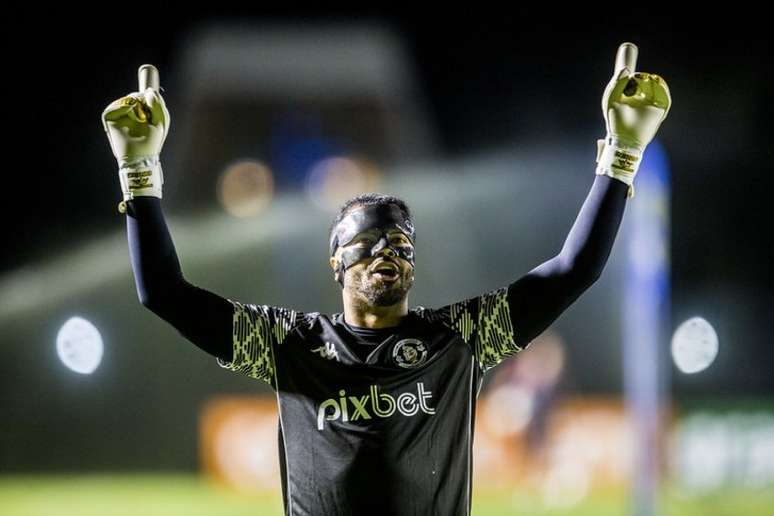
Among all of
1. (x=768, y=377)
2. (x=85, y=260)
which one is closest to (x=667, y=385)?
(x=768, y=377)

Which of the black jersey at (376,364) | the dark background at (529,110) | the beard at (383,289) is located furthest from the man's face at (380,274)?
the dark background at (529,110)

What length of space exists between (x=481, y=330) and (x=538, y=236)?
42.3 feet

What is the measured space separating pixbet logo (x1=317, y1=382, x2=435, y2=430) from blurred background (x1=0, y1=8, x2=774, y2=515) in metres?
8.89

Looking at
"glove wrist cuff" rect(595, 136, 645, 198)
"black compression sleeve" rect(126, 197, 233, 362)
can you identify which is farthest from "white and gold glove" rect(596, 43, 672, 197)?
"black compression sleeve" rect(126, 197, 233, 362)

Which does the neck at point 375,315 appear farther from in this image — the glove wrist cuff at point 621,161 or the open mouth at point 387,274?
the glove wrist cuff at point 621,161

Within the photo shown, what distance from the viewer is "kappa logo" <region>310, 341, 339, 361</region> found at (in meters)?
3.50

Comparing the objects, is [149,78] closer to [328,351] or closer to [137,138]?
[137,138]

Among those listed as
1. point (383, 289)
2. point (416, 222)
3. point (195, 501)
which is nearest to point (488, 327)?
point (383, 289)

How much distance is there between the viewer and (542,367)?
1249 centimetres

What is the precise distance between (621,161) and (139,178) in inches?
59.2

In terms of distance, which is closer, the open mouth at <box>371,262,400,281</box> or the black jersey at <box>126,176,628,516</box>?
the black jersey at <box>126,176,628,516</box>

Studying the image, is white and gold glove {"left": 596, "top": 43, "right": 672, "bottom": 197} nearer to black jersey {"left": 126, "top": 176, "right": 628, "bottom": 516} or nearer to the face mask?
black jersey {"left": 126, "top": 176, "right": 628, "bottom": 516}

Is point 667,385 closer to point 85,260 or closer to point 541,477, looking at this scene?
point 541,477

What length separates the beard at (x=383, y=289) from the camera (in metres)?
3.49
